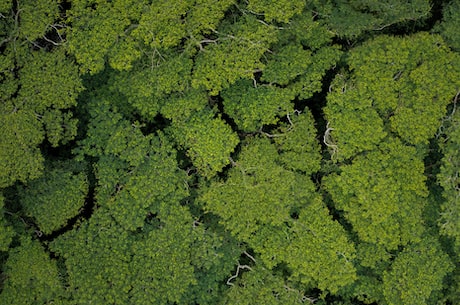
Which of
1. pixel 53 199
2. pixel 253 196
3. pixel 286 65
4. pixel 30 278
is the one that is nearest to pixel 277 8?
pixel 286 65

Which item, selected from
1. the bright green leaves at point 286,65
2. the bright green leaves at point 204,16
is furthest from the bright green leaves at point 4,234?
the bright green leaves at point 286,65

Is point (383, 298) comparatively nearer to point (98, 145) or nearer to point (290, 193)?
point (290, 193)

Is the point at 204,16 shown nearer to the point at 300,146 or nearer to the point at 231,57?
the point at 231,57

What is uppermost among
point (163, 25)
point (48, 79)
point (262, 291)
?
point (163, 25)

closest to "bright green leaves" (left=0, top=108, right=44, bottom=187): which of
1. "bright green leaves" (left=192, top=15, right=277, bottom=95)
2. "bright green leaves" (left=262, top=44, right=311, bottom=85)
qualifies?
"bright green leaves" (left=192, top=15, right=277, bottom=95)

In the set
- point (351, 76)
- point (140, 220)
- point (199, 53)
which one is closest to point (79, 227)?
point (140, 220)

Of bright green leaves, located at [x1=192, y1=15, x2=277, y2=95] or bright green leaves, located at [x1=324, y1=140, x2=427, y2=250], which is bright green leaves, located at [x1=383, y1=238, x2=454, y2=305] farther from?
bright green leaves, located at [x1=192, y1=15, x2=277, y2=95]

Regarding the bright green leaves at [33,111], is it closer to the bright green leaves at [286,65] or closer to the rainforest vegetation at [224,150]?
the rainforest vegetation at [224,150]
